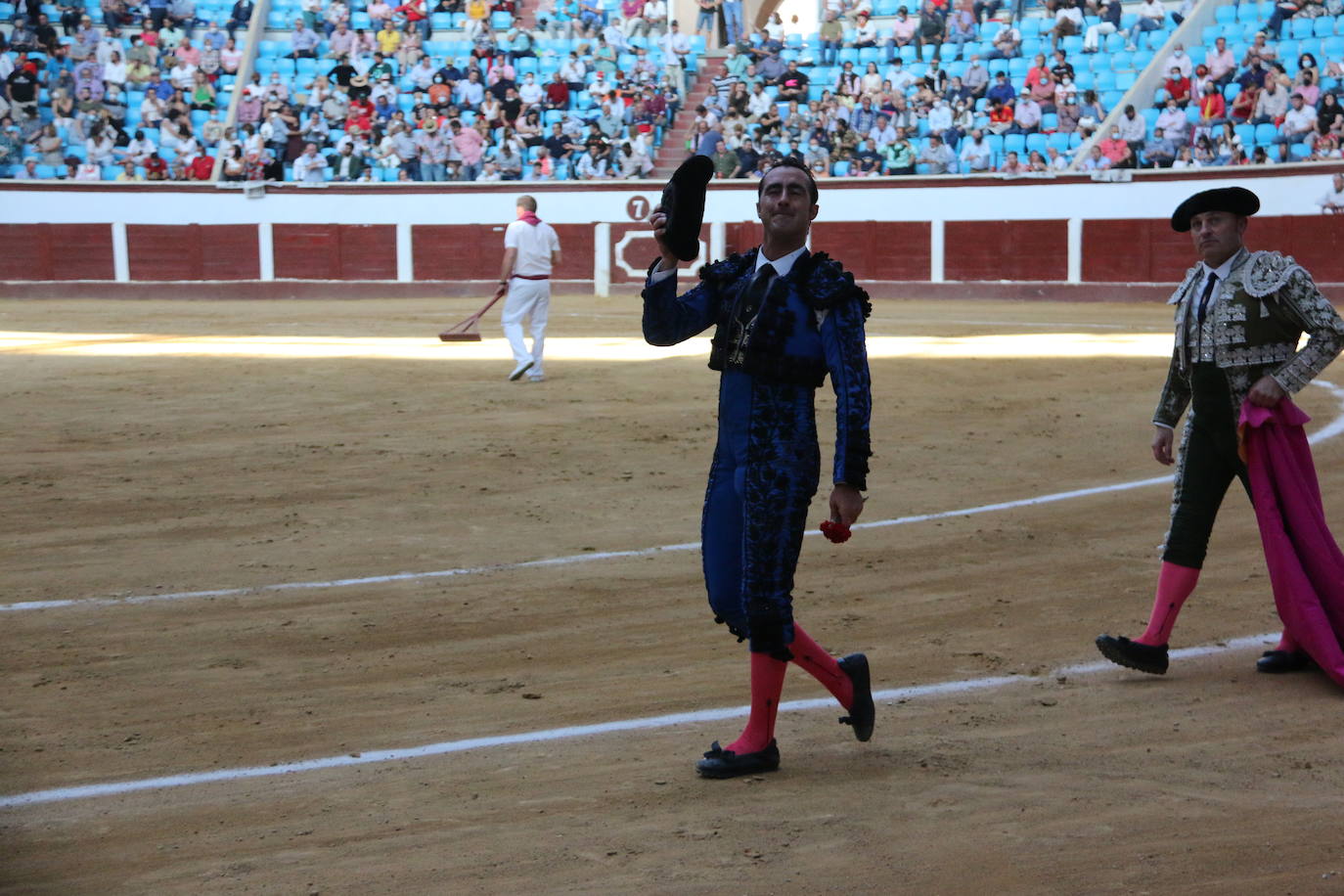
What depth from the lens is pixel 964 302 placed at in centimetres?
2019

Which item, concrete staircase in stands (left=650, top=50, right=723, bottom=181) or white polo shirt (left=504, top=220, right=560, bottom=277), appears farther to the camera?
concrete staircase in stands (left=650, top=50, right=723, bottom=181)

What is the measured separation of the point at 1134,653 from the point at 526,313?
747cm

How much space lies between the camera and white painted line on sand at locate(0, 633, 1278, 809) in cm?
347

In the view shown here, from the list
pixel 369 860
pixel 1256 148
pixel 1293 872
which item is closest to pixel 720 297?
pixel 369 860

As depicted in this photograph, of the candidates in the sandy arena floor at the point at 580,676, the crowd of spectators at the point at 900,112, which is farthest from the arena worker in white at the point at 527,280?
the crowd of spectators at the point at 900,112

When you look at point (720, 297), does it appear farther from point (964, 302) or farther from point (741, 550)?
point (964, 302)

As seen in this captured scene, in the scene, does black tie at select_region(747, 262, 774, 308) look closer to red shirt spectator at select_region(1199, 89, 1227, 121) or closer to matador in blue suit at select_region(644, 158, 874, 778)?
matador in blue suit at select_region(644, 158, 874, 778)

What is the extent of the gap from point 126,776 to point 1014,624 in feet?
9.04

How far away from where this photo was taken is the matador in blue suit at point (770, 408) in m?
3.40

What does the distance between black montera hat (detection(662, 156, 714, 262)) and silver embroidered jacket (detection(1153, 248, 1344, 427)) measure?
1.66 m

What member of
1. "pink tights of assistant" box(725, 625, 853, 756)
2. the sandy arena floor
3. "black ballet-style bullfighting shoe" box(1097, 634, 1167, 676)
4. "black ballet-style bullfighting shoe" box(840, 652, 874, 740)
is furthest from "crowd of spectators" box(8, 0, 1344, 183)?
"pink tights of assistant" box(725, 625, 853, 756)

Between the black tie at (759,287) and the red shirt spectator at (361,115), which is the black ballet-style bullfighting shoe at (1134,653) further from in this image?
the red shirt spectator at (361,115)

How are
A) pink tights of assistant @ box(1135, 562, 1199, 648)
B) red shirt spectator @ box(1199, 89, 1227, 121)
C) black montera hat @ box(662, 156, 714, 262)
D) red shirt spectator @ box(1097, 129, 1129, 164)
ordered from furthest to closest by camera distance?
red shirt spectator @ box(1097, 129, 1129, 164)
red shirt spectator @ box(1199, 89, 1227, 121)
pink tights of assistant @ box(1135, 562, 1199, 648)
black montera hat @ box(662, 156, 714, 262)

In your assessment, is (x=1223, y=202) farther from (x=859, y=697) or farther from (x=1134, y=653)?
(x=859, y=697)
